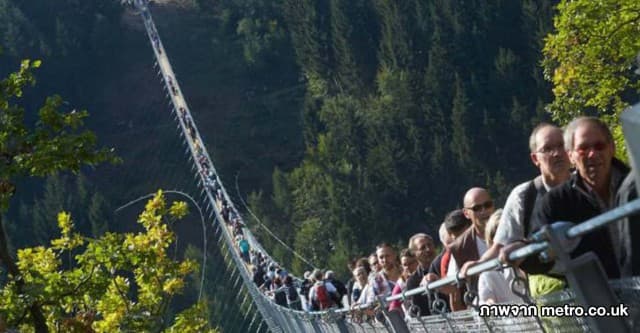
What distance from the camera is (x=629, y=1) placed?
21.5 m

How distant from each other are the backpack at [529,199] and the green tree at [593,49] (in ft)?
52.5

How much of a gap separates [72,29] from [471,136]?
121 ft

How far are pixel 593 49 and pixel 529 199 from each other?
54.4 feet

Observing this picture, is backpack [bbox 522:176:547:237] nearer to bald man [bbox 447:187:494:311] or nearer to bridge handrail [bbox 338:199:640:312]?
bridge handrail [bbox 338:199:640:312]

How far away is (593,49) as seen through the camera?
71.4 feet

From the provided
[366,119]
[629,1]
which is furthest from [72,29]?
[629,1]

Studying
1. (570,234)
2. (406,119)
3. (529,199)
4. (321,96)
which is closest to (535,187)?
(529,199)

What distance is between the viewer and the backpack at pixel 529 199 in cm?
545

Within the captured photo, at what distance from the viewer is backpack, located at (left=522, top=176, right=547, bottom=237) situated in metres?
5.45

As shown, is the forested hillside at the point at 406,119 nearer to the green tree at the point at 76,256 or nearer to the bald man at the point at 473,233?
the green tree at the point at 76,256

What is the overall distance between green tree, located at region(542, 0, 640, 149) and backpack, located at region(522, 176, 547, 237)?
16.0 m

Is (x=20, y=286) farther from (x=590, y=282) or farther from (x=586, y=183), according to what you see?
(x=590, y=282)

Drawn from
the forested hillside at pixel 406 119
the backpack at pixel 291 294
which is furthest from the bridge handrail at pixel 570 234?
the forested hillside at pixel 406 119

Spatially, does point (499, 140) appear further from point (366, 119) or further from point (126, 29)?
point (126, 29)
